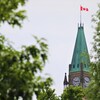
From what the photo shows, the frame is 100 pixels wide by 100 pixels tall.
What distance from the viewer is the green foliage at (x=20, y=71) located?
1306 cm

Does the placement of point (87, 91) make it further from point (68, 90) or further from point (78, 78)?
point (78, 78)

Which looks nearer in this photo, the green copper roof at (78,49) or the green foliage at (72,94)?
the green foliage at (72,94)

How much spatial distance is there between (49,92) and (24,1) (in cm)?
3399

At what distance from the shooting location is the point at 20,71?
13305 millimetres

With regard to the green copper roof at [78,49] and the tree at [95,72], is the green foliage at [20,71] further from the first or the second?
the green copper roof at [78,49]

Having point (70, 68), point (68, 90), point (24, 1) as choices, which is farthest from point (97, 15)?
point (70, 68)

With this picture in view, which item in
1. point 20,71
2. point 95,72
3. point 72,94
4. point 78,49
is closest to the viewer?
point 20,71

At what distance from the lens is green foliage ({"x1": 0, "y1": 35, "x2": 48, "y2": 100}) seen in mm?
13062

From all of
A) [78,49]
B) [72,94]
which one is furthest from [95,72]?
[78,49]

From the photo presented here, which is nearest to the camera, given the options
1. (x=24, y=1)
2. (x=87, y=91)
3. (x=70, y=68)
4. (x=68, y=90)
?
(x=24, y=1)

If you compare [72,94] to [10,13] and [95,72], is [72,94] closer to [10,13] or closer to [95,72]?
[95,72]

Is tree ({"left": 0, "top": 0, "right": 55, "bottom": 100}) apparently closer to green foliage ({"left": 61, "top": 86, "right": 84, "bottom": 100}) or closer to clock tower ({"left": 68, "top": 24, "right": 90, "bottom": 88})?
green foliage ({"left": 61, "top": 86, "right": 84, "bottom": 100})

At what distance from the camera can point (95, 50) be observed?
3528 centimetres

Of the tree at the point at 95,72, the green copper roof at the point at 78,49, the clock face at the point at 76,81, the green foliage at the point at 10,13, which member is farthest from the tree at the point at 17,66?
the clock face at the point at 76,81
